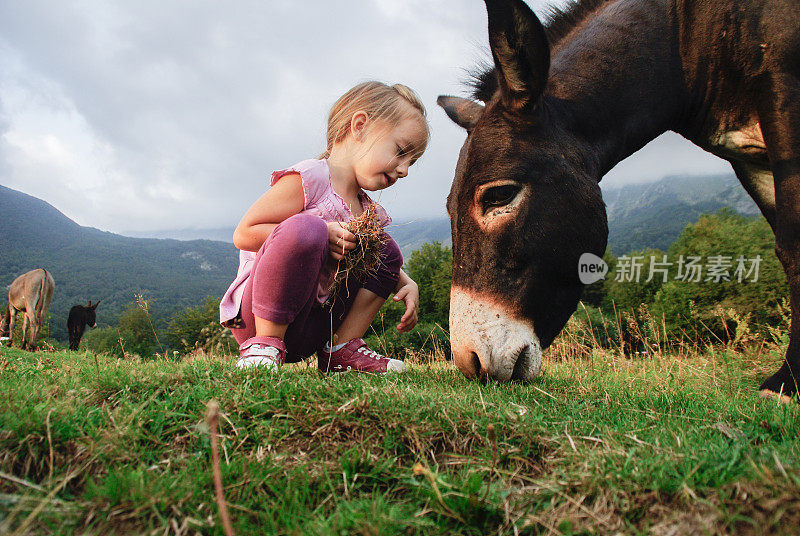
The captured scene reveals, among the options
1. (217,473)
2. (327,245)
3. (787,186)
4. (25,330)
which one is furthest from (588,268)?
(25,330)

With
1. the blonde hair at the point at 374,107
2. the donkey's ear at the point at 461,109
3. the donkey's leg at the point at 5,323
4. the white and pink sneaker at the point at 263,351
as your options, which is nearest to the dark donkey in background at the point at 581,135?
the blonde hair at the point at 374,107

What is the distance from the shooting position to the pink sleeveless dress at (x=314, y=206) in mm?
3004

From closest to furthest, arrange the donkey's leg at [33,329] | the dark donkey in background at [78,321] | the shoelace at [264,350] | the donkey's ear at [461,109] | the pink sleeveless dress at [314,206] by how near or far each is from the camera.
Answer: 1. the shoelace at [264,350]
2. the pink sleeveless dress at [314,206]
3. the donkey's ear at [461,109]
4. the donkey's leg at [33,329]
5. the dark donkey in background at [78,321]

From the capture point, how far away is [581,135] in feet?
9.53

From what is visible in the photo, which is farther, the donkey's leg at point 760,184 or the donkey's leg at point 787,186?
the donkey's leg at point 760,184

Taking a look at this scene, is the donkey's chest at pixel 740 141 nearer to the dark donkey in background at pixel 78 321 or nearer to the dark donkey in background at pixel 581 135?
the dark donkey in background at pixel 581 135

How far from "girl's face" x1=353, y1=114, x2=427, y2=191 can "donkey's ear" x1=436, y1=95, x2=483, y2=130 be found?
588 millimetres

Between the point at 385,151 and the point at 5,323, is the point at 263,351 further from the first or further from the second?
the point at 5,323

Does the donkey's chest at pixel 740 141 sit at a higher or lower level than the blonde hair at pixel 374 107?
lower

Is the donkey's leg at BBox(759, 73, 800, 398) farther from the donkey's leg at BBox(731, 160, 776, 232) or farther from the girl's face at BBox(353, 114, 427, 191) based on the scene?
the girl's face at BBox(353, 114, 427, 191)

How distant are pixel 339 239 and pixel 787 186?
263cm

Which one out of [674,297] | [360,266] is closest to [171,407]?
[360,266]

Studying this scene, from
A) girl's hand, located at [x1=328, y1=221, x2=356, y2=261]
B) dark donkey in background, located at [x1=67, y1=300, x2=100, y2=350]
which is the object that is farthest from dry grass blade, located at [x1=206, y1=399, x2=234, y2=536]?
dark donkey in background, located at [x1=67, y1=300, x2=100, y2=350]

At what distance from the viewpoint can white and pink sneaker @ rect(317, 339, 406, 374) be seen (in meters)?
3.29
